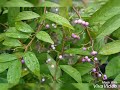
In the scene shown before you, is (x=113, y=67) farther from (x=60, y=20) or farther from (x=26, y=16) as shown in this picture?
(x=26, y=16)

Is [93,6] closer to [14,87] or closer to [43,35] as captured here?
[43,35]

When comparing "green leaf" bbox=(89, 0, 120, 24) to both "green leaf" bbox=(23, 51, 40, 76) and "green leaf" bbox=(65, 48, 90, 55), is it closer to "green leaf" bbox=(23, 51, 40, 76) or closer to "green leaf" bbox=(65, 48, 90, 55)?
"green leaf" bbox=(65, 48, 90, 55)

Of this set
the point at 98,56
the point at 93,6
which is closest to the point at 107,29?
the point at 98,56

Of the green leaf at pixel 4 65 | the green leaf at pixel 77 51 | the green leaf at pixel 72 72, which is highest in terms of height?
the green leaf at pixel 77 51

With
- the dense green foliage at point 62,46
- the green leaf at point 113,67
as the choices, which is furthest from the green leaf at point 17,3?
the green leaf at point 113,67

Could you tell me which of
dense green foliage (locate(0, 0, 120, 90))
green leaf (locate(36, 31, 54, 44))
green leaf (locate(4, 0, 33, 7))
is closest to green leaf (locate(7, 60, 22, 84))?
dense green foliage (locate(0, 0, 120, 90))

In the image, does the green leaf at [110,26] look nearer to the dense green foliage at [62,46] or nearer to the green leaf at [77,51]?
the dense green foliage at [62,46]
